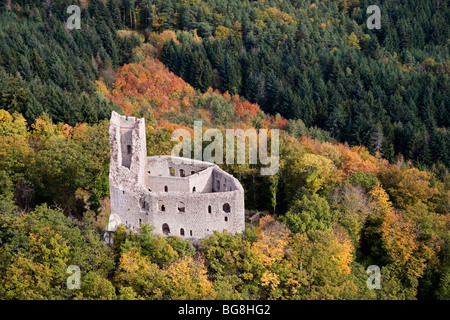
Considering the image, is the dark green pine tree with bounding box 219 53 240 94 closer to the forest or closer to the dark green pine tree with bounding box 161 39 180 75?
the forest

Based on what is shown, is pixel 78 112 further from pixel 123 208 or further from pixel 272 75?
pixel 272 75

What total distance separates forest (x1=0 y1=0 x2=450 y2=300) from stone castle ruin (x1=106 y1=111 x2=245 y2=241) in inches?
74.9

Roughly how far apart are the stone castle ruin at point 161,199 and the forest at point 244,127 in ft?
6.24

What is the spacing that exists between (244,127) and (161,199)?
166 ft

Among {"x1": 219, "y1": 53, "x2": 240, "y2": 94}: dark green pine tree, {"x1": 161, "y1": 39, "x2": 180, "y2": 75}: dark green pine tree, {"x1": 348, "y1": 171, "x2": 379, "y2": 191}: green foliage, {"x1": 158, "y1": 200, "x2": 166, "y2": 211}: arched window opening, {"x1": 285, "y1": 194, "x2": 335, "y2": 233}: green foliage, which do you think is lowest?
{"x1": 285, "y1": 194, "x2": 335, "y2": 233}: green foliage

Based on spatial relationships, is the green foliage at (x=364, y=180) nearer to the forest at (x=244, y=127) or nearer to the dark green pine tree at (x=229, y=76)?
the forest at (x=244, y=127)

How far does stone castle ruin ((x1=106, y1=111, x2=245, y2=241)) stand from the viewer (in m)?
60.9

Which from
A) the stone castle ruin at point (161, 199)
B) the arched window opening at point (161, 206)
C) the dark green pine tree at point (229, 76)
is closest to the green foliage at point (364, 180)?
the stone castle ruin at point (161, 199)

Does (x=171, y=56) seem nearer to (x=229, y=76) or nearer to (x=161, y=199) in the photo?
(x=229, y=76)

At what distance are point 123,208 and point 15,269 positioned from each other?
12.4m

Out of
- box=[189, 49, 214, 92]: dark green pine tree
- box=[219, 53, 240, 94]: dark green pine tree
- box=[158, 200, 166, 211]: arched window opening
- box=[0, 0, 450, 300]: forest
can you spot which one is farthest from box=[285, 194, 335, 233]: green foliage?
box=[219, 53, 240, 94]: dark green pine tree

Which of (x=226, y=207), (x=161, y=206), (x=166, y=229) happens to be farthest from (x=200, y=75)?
(x=161, y=206)

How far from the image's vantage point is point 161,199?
60.9m
